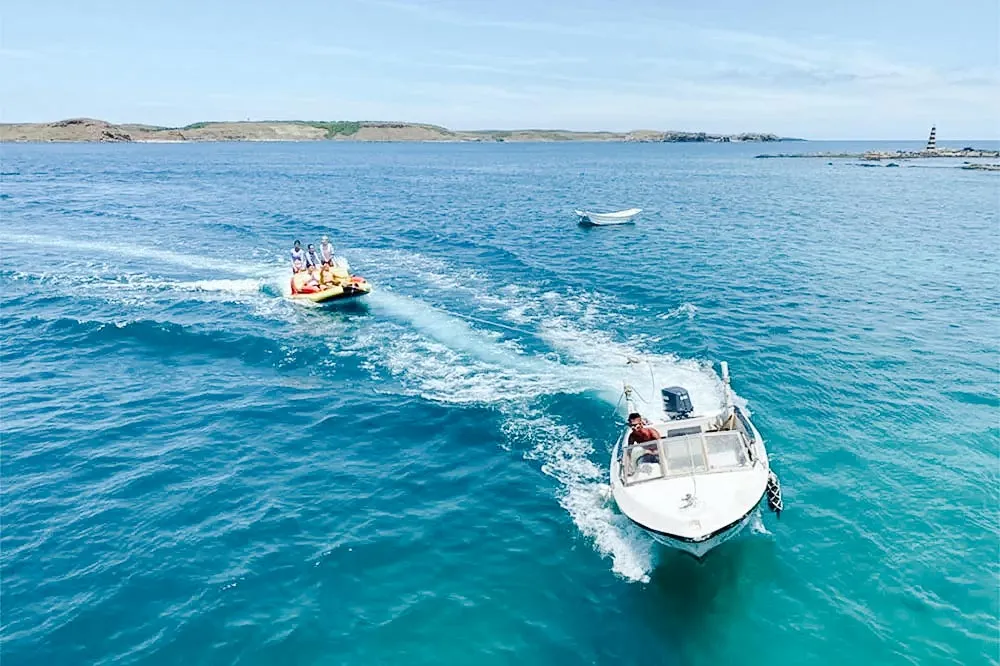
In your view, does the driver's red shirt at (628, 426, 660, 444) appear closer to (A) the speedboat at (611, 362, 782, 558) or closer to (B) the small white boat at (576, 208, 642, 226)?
(A) the speedboat at (611, 362, 782, 558)

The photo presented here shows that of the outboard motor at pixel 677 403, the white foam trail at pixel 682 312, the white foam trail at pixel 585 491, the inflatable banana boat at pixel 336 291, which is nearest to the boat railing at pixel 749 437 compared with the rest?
the outboard motor at pixel 677 403

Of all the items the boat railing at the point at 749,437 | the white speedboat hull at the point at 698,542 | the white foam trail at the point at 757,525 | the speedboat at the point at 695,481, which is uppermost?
the boat railing at the point at 749,437

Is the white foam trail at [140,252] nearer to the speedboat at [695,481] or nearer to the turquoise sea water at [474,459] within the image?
the turquoise sea water at [474,459]

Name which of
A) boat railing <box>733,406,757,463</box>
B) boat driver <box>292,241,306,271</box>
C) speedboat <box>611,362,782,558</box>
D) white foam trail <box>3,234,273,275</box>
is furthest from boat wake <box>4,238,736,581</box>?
boat railing <box>733,406,757,463</box>

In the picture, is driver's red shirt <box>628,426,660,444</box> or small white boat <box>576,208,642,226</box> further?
small white boat <box>576,208,642,226</box>

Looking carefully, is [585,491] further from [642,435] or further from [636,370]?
[636,370]

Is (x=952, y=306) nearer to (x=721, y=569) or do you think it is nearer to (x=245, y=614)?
(x=721, y=569)

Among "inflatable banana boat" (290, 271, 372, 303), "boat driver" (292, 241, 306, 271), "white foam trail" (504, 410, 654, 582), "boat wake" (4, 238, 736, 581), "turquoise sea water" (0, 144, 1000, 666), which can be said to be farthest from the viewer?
"boat driver" (292, 241, 306, 271)
